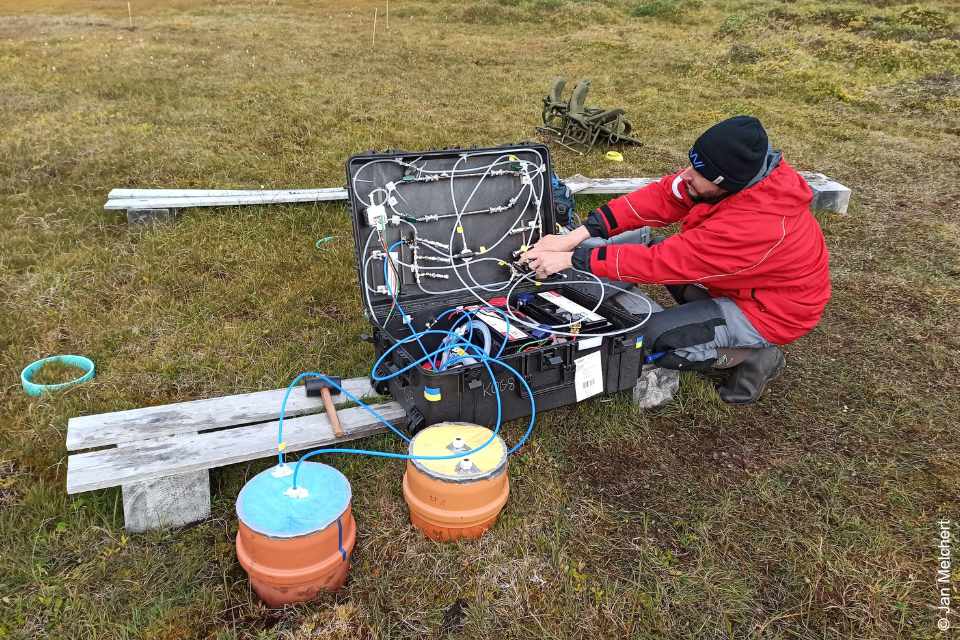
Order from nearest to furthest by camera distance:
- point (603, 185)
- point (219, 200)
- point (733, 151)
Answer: point (733, 151)
point (219, 200)
point (603, 185)

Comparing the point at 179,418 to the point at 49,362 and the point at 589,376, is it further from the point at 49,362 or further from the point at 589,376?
the point at 589,376

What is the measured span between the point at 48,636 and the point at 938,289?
579cm

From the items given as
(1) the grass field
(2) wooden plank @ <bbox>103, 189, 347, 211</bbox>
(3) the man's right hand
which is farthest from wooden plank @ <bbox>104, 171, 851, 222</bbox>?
(3) the man's right hand

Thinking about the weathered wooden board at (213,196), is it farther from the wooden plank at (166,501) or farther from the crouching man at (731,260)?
the wooden plank at (166,501)

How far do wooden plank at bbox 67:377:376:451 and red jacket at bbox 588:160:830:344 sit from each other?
5.49 feet

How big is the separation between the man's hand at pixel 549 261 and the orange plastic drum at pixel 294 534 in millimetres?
1475

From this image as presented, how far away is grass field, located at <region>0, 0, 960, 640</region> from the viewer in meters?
2.30

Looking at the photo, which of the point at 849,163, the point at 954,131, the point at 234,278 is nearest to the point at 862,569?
the point at 234,278

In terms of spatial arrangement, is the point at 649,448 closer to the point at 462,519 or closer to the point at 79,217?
the point at 462,519

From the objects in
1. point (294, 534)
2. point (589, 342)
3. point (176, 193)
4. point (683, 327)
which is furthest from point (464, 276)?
point (176, 193)

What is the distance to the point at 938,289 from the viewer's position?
4797 mm

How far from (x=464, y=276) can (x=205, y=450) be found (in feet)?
5.33

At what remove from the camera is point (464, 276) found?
11.6ft

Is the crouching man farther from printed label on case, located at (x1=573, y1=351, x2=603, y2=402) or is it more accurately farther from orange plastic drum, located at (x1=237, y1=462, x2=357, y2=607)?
orange plastic drum, located at (x1=237, y1=462, x2=357, y2=607)
